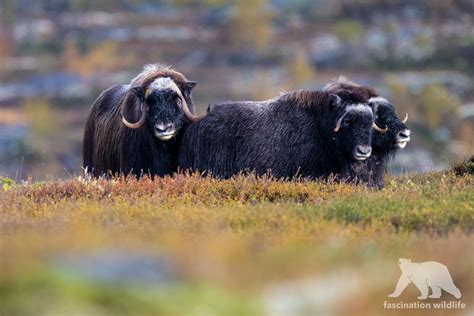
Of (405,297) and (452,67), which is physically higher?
(405,297)

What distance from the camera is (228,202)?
9.36m

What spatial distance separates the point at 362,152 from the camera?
1208 cm

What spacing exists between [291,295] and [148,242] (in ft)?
4.62

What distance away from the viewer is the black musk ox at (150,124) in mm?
12633

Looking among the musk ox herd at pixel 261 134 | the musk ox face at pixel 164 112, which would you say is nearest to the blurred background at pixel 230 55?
the musk ox herd at pixel 261 134

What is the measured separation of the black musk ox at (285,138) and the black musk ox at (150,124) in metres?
0.21

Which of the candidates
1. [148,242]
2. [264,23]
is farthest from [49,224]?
[264,23]

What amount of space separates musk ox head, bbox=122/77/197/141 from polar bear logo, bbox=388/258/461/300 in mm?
6410

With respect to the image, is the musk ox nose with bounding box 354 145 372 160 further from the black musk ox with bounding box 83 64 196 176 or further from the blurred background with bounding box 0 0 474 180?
the blurred background with bounding box 0 0 474 180

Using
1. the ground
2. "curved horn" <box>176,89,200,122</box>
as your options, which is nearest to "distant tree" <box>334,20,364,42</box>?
"curved horn" <box>176,89,200,122</box>

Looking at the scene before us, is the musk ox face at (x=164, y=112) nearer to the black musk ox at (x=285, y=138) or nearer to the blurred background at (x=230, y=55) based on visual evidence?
the black musk ox at (x=285, y=138)

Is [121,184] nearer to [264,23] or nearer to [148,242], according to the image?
[148,242]

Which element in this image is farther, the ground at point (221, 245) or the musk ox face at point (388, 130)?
the musk ox face at point (388, 130)

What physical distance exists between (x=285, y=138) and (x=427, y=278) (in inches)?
243
